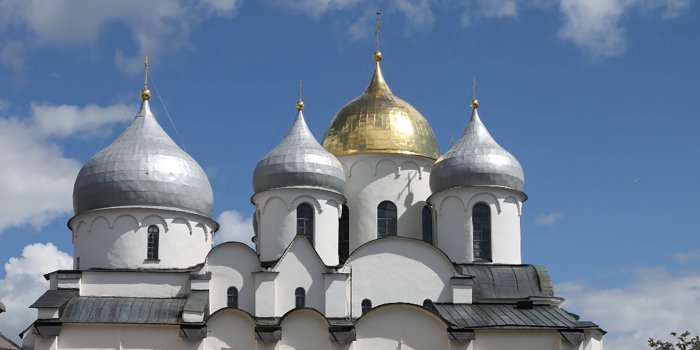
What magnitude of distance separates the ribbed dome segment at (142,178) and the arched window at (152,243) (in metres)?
0.74

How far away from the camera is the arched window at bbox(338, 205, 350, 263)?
3972cm

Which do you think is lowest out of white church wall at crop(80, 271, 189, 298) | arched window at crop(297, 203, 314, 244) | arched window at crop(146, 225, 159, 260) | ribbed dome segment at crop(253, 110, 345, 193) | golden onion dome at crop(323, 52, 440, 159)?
white church wall at crop(80, 271, 189, 298)

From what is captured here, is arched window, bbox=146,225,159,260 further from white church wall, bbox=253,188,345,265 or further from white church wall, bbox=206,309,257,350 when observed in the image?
white church wall, bbox=206,309,257,350

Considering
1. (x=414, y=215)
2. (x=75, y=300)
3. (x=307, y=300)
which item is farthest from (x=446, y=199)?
(x=75, y=300)

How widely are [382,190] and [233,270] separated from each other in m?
6.44

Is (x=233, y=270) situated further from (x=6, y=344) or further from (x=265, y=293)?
(x=6, y=344)

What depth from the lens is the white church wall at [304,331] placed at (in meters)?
33.8

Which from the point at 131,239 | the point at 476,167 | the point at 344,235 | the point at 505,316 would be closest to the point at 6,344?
the point at 131,239

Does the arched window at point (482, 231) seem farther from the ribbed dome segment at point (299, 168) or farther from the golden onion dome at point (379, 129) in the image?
the ribbed dome segment at point (299, 168)

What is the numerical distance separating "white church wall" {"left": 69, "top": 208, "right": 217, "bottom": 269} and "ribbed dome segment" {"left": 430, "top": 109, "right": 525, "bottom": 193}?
7888 millimetres

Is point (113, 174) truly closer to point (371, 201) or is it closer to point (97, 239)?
point (97, 239)

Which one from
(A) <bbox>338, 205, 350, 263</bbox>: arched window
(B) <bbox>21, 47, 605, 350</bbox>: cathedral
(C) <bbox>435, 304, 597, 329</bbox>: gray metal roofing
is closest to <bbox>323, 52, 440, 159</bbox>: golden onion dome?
(B) <bbox>21, 47, 605, 350</bbox>: cathedral

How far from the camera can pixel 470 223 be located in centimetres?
3806

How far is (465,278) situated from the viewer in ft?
118
